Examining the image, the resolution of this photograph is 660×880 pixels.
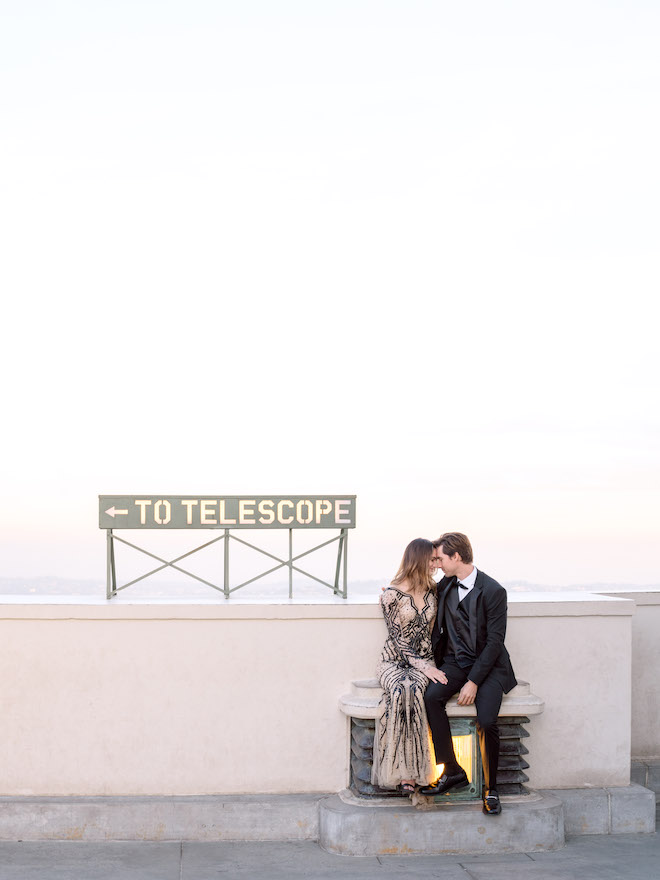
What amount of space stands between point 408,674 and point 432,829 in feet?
3.62

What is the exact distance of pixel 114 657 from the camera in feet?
24.0

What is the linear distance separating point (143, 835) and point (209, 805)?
524 millimetres

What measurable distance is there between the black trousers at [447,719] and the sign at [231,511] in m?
1.62

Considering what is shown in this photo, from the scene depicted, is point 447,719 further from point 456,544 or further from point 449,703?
point 456,544

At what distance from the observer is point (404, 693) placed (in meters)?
6.83

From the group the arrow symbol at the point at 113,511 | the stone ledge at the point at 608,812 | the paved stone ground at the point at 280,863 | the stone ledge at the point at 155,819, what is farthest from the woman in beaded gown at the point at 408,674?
the arrow symbol at the point at 113,511

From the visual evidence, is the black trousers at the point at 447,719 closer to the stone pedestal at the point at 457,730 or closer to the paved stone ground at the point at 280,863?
the stone pedestal at the point at 457,730

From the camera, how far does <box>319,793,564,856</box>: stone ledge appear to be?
22.2 ft

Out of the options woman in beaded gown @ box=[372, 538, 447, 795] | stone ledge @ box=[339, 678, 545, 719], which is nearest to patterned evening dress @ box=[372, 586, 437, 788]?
woman in beaded gown @ box=[372, 538, 447, 795]

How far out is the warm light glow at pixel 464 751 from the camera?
279 inches

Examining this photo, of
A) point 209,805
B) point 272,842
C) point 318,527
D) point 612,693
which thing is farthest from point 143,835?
point 612,693

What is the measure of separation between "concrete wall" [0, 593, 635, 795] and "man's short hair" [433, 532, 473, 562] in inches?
30.5

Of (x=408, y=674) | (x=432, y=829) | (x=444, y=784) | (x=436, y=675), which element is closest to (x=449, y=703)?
(x=436, y=675)

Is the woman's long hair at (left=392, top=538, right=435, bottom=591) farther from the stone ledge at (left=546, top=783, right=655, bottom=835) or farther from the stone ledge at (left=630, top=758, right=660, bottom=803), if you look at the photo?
the stone ledge at (left=630, top=758, right=660, bottom=803)
